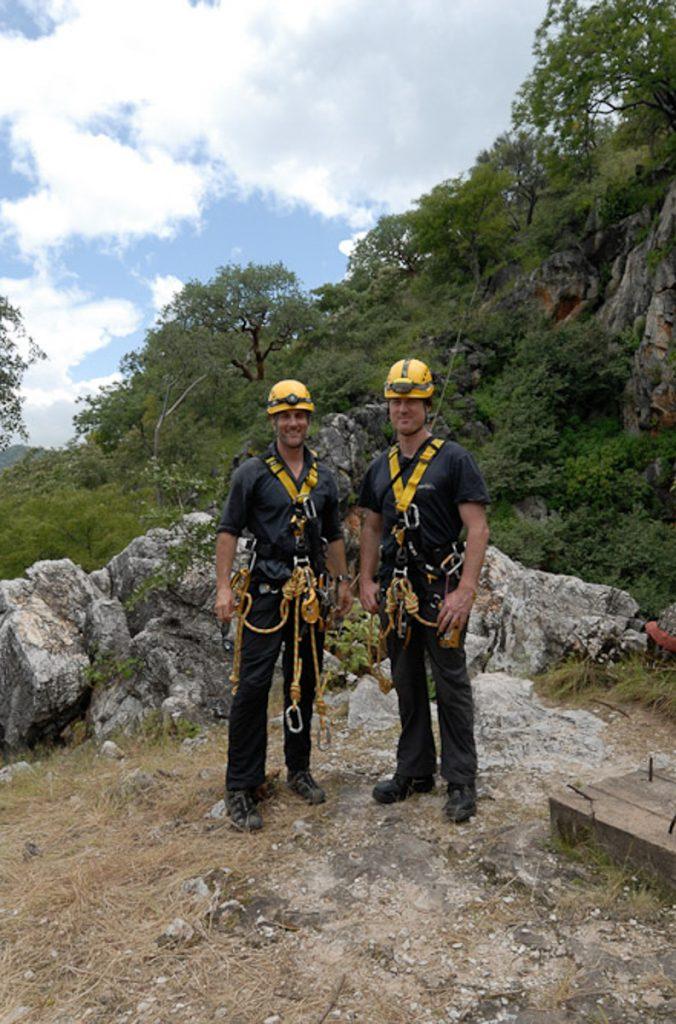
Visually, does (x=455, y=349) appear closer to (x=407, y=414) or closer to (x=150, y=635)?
(x=150, y=635)

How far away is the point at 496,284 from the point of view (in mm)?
29359

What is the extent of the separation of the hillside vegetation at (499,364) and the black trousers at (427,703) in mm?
5268

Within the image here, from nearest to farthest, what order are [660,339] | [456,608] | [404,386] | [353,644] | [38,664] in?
1. [456,608]
2. [404,386]
3. [353,644]
4. [38,664]
5. [660,339]

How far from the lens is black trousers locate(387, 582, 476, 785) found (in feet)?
12.5

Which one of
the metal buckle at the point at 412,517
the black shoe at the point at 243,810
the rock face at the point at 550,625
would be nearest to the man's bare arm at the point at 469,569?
the metal buckle at the point at 412,517

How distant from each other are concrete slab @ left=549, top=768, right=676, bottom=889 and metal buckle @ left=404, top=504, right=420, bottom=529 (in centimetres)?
163

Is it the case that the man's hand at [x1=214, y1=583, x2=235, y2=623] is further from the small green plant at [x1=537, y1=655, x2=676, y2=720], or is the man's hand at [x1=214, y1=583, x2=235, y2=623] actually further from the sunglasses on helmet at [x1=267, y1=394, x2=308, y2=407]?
the small green plant at [x1=537, y1=655, x2=676, y2=720]

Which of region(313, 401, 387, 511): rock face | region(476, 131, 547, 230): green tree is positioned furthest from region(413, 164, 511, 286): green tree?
region(313, 401, 387, 511): rock face

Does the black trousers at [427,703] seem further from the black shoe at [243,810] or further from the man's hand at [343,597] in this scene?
the black shoe at [243,810]

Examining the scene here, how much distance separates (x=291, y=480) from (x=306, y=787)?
6.52ft

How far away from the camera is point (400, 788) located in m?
4.05

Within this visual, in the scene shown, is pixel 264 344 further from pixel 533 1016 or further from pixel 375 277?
pixel 533 1016

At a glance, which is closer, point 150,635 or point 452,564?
point 452,564

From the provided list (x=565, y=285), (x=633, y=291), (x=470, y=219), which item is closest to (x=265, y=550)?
(x=633, y=291)
